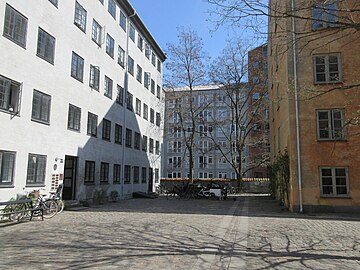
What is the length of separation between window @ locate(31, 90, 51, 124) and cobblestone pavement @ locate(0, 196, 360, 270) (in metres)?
5.31

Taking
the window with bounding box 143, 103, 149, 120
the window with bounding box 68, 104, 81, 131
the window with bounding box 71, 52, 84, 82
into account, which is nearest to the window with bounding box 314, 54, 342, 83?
the window with bounding box 71, 52, 84, 82

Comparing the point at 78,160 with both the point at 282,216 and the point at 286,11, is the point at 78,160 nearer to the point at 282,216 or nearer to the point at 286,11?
the point at 282,216

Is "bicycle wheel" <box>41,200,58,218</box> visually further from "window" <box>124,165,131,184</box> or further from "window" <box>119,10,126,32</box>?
"window" <box>119,10,126,32</box>

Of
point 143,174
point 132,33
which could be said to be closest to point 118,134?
point 143,174

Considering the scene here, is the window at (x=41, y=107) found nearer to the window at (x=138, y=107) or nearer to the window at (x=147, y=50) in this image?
the window at (x=138, y=107)

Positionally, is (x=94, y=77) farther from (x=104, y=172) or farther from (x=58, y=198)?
(x=58, y=198)

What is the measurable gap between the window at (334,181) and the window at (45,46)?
14.5 m

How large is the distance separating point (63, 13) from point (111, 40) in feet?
22.4

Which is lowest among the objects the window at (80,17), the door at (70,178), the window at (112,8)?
the door at (70,178)

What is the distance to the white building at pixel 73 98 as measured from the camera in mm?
13594

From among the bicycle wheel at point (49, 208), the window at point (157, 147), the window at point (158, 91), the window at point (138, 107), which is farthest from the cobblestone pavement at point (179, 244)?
the window at point (158, 91)

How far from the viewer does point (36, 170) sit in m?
15.0

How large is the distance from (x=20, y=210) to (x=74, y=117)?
7.58 meters

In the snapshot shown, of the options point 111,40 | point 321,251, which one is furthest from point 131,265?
point 111,40
